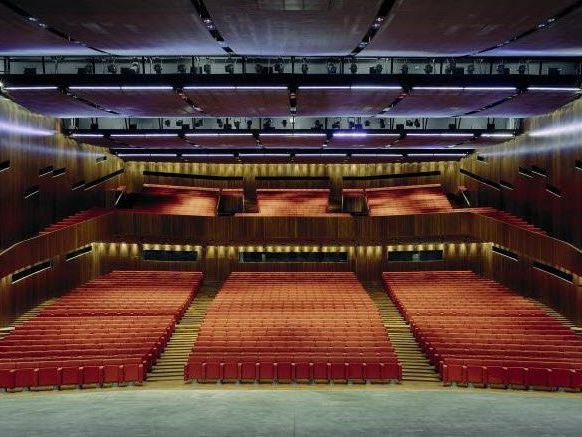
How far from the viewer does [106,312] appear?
10.7 m

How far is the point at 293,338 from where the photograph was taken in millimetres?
9344

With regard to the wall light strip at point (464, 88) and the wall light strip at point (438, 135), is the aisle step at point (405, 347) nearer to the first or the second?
the wall light strip at point (438, 135)

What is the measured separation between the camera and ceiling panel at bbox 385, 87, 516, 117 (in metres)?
7.80

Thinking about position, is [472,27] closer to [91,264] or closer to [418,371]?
[418,371]

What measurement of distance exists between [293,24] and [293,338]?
19.4 feet

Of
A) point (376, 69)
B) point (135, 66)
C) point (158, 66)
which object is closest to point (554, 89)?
point (376, 69)

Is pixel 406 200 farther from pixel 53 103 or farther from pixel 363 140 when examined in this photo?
pixel 53 103

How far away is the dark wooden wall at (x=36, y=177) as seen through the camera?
387 inches

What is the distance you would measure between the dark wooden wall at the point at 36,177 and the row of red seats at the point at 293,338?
4.40 m

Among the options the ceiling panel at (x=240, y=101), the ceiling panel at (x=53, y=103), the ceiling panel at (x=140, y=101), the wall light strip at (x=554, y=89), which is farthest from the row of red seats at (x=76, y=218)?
the wall light strip at (x=554, y=89)

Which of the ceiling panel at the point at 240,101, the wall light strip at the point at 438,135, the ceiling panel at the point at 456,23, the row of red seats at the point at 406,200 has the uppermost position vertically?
the ceiling panel at the point at 456,23

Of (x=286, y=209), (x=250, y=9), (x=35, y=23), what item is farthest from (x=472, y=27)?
(x=286, y=209)

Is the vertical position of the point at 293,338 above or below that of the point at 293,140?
below

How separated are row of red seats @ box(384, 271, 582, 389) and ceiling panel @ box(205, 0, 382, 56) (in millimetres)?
5510
